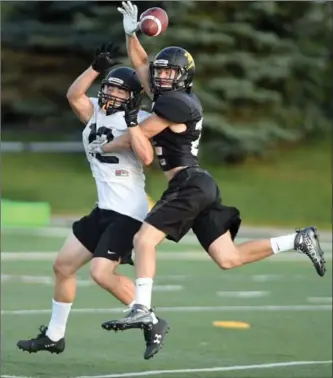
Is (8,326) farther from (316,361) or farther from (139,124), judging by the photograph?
(139,124)

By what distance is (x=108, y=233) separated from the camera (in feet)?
27.1

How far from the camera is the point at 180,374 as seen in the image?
31.0ft

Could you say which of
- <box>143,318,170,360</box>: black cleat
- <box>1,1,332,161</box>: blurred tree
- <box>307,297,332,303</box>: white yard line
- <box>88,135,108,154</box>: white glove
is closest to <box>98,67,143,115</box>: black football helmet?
<box>88,135,108,154</box>: white glove

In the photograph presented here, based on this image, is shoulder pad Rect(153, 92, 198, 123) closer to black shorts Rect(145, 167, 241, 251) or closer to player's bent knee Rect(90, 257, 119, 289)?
black shorts Rect(145, 167, 241, 251)

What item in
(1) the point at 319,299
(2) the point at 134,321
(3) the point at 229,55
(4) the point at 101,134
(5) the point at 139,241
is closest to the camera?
(2) the point at 134,321

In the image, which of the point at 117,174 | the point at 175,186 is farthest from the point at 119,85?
the point at 175,186

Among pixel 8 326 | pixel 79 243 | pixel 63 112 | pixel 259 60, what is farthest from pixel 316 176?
pixel 79 243

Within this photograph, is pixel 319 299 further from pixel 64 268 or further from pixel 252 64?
pixel 252 64

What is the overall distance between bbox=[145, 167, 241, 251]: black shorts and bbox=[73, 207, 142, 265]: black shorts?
245 mm

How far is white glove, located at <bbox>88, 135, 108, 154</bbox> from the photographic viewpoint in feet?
27.0

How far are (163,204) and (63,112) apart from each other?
2422cm

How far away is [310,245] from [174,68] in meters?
1.66

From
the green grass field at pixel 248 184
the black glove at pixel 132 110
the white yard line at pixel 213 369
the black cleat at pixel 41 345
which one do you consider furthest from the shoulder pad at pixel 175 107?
the green grass field at pixel 248 184

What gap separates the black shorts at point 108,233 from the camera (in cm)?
822
